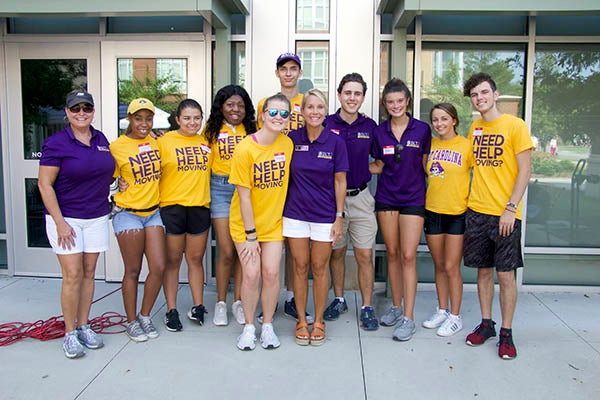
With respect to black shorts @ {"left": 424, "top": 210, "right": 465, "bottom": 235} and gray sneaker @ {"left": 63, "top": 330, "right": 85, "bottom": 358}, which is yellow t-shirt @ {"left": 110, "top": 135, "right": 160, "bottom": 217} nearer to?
gray sneaker @ {"left": 63, "top": 330, "right": 85, "bottom": 358}

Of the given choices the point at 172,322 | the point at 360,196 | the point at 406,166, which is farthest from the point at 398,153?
the point at 172,322

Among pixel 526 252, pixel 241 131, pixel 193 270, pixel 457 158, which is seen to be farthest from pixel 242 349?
pixel 526 252

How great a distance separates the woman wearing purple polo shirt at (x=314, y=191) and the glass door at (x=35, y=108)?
2.70 m

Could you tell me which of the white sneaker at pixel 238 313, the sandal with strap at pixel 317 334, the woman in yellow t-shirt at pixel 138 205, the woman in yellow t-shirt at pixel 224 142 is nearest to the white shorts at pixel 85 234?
the woman in yellow t-shirt at pixel 138 205

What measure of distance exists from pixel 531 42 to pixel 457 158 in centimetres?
197

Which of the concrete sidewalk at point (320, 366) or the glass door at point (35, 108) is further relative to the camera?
the glass door at point (35, 108)

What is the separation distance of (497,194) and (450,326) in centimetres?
110

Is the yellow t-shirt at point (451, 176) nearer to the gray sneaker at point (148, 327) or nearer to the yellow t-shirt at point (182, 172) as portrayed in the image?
the yellow t-shirt at point (182, 172)

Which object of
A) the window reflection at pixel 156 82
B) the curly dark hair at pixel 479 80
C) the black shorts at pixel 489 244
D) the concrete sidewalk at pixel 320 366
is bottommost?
the concrete sidewalk at pixel 320 366

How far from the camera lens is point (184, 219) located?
12.5 feet

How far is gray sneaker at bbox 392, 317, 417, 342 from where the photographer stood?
375 centimetres

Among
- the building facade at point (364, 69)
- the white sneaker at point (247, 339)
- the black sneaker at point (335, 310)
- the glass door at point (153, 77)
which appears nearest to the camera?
the white sneaker at point (247, 339)

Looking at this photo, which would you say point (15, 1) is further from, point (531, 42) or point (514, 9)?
point (531, 42)

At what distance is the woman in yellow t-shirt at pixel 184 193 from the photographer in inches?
148
